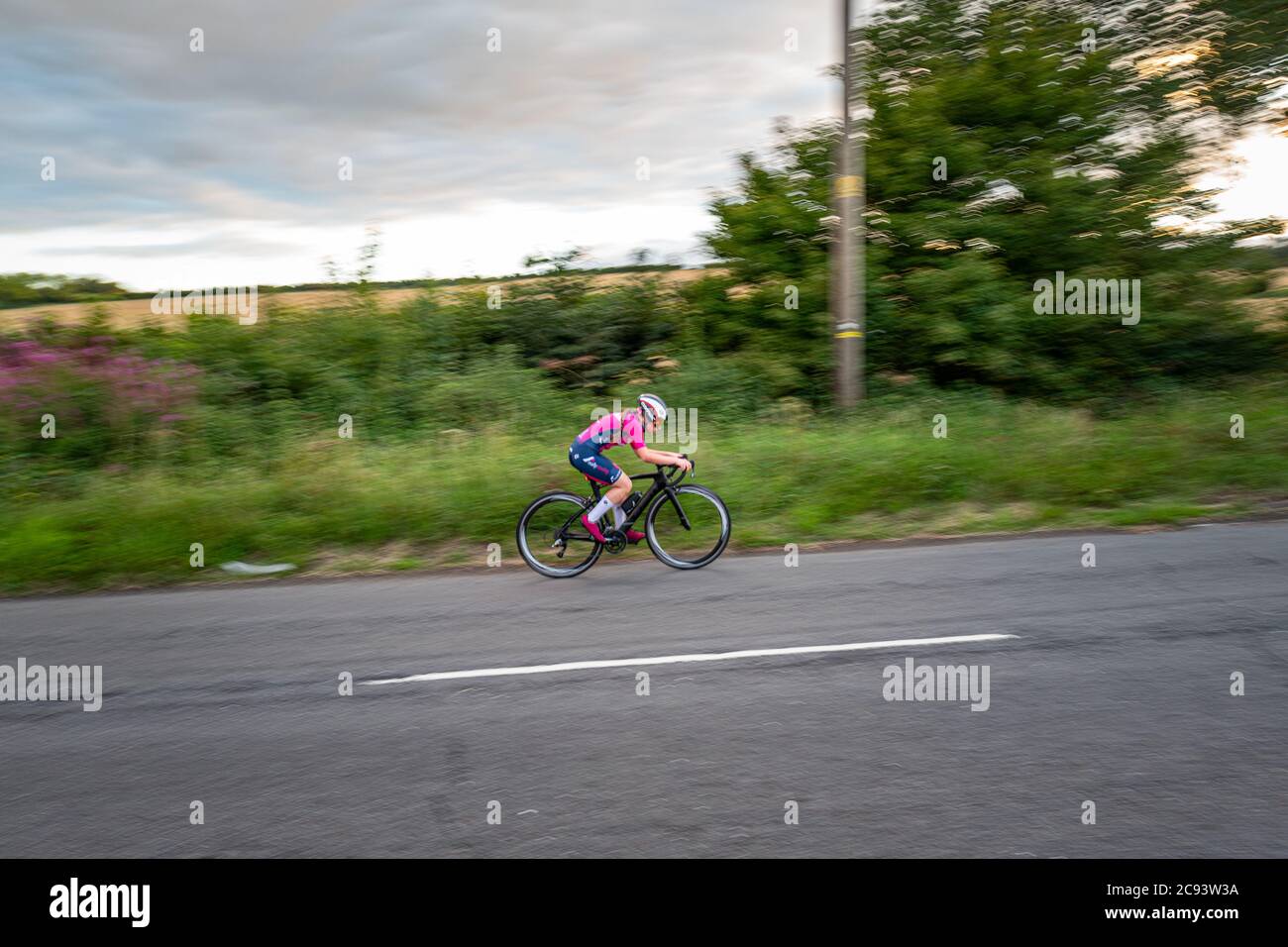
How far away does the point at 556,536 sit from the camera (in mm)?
9539

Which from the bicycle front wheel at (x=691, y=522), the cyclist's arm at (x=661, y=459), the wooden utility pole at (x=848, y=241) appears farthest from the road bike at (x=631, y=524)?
the wooden utility pole at (x=848, y=241)

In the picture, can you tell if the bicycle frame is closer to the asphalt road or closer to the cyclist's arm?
the cyclist's arm

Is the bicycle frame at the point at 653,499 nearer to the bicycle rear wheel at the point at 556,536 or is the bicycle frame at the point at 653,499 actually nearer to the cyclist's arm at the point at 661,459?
the bicycle rear wheel at the point at 556,536

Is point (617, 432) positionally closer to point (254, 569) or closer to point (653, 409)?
point (653, 409)

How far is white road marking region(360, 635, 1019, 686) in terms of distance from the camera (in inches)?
242

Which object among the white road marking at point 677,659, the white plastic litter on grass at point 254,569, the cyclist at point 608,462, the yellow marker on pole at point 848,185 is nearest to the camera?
the white road marking at point 677,659

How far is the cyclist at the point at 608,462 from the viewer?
9156mm

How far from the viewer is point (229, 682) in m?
6.27

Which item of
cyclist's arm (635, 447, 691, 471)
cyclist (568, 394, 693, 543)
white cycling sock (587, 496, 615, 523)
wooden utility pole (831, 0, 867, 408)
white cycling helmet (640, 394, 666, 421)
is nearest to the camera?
white cycling helmet (640, 394, 666, 421)

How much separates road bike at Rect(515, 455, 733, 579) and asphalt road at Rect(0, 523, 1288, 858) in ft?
3.22

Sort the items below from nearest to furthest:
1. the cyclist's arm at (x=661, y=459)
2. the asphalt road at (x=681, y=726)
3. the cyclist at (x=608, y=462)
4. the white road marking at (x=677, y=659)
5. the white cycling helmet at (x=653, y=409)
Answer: the asphalt road at (x=681, y=726), the white road marking at (x=677, y=659), the white cycling helmet at (x=653, y=409), the cyclist at (x=608, y=462), the cyclist's arm at (x=661, y=459)

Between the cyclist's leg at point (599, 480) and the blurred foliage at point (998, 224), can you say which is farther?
the blurred foliage at point (998, 224)

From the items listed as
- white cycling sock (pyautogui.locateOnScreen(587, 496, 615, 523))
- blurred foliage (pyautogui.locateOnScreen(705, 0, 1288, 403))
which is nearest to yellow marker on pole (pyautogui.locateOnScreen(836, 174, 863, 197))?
blurred foliage (pyautogui.locateOnScreen(705, 0, 1288, 403))

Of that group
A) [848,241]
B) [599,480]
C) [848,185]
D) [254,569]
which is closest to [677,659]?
[599,480]
